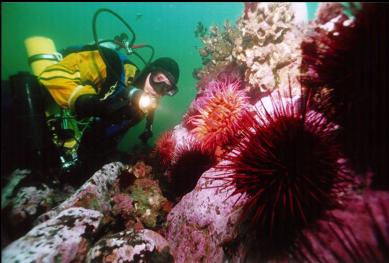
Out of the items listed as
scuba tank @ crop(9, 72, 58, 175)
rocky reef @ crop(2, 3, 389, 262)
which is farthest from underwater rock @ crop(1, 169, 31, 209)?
scuba tank @ crop(9, 72, 58, 175)

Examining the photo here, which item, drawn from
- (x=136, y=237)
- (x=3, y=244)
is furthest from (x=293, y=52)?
(x=3, y=244)

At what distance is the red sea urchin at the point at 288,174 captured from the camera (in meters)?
2.05

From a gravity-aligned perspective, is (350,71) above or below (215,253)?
above

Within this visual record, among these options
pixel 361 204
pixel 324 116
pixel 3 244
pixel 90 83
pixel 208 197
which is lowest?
pixel 3 244

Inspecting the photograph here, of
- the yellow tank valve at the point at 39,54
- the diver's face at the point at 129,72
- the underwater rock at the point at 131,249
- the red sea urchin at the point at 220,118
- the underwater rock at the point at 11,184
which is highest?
the yellow tank valve at the point at 39,54

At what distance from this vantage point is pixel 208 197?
129 inches

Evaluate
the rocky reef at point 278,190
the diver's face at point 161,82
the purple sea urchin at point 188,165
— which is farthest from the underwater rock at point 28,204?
the diver's face at point 161,82

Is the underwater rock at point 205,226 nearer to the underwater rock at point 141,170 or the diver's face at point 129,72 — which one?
the underwater rock at point 141,170

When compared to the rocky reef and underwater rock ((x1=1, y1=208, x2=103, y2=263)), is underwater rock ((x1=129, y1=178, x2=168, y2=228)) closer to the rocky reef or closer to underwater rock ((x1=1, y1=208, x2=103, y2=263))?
the rocky reef

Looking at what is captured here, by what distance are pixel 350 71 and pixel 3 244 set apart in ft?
13.3

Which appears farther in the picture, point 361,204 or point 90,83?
point 90,83

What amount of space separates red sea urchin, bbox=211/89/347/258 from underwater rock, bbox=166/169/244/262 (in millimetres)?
534

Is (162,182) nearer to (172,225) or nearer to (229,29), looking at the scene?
(172,225)

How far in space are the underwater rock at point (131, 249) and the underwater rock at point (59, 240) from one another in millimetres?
193
